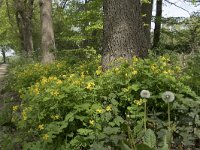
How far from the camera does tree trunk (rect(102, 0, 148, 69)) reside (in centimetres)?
732

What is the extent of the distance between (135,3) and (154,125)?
3872 millimetres

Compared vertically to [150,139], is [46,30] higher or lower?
→ lower

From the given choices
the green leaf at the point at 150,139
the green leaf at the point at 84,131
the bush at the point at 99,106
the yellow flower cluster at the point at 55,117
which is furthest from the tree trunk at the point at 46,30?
the green leaf at the point at 150,139

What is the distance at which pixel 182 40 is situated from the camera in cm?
2106

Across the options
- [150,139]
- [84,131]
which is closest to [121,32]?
[84,131]

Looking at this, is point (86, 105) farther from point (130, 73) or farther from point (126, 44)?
point (126, 44)

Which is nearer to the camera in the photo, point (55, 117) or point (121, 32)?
point (55, 117)

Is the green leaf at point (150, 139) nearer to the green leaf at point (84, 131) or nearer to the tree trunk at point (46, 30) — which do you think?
the green leaf at point (84, 131)

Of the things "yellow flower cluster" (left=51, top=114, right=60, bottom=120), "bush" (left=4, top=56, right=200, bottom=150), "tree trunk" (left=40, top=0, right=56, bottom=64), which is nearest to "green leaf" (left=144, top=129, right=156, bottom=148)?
"bush" (left=4, top=56, right=200, bottom=150)

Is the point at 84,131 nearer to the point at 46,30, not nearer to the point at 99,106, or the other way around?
the point at 99,106

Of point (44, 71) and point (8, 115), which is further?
point (44, 71)

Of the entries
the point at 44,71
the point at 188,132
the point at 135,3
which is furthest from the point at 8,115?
the point at 188,132

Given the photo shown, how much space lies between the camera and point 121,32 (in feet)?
24.1

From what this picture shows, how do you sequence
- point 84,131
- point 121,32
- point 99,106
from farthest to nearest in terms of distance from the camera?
point 121,32 < point 99,106 < point 84,131
